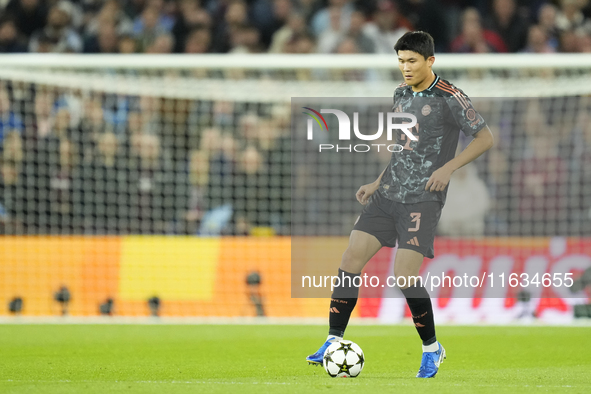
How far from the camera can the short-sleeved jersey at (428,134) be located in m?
4.71

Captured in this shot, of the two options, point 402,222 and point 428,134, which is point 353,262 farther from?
point 428,134

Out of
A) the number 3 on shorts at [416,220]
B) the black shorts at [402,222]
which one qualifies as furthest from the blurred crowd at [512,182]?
the number 3 on shorts at [416,220]

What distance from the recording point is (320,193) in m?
9.66

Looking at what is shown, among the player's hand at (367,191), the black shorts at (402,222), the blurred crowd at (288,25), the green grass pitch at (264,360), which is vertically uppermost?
the blurred crowd at (288,25)

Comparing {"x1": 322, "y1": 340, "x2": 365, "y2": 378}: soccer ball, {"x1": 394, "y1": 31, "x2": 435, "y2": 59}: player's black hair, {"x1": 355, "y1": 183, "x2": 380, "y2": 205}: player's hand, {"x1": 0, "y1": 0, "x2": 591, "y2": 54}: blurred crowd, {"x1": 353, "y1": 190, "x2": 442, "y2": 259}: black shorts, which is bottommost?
{"x1": 322, "y1": 340, "x2": 365, "y2": 378}: soccer ball

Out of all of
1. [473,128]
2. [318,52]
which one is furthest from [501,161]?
[473,128]

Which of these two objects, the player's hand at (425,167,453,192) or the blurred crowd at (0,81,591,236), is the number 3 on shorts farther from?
the blurred crowd at (0,81,591,236)

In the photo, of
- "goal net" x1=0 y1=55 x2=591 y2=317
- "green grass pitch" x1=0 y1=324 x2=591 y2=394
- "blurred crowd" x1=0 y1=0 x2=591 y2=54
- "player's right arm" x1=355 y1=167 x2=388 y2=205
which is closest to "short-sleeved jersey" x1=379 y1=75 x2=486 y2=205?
"player's right arm" x1=355 y1=167 x2=388 y2=205

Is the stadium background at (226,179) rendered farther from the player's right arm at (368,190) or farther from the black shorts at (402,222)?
the black shorts at (402,222)

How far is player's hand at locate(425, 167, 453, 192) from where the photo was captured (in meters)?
4.65

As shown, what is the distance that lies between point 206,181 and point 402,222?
510cm

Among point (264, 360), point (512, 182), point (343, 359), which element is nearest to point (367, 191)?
point (343, 359)

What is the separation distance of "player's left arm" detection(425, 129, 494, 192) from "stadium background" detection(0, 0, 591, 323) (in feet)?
12.0

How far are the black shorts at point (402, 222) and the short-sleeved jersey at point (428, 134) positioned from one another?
0.05 meters
